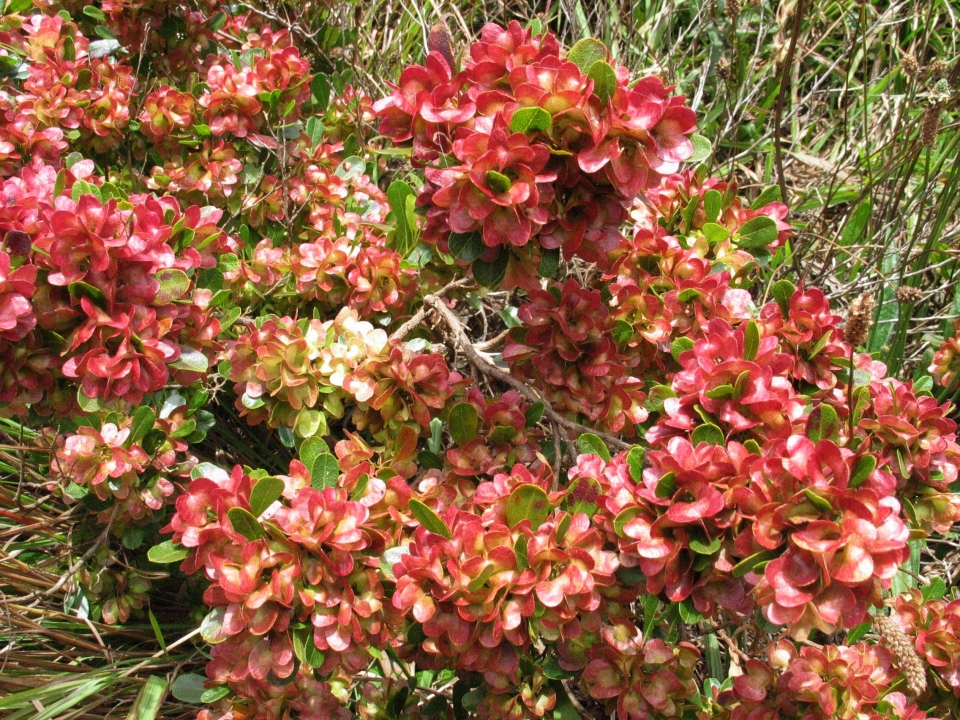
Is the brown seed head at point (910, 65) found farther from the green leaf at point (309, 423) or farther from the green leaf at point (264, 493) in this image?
the green leaf at point (264, 493)

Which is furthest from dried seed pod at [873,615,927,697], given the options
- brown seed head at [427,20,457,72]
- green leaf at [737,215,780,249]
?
brown seed head at [427,20,457,72]

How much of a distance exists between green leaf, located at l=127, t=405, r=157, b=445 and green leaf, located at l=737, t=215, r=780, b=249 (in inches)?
47.5

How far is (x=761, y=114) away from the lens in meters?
2.77

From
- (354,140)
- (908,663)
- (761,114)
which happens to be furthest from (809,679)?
(761,114)

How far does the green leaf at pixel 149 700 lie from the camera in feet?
4.77

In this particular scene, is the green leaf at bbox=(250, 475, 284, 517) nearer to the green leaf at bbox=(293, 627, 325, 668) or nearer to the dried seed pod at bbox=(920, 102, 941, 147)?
the green leaf at bbox=(293, 627, 325, 668)

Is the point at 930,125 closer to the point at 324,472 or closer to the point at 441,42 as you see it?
the point at 441,42

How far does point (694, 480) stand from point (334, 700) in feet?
2.53

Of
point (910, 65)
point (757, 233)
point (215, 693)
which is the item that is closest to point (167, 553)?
point (215, 693)

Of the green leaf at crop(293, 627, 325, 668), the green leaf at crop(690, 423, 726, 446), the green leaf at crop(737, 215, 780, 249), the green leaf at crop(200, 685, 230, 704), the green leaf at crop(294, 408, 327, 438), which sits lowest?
the green leaf at crop(200, 685, 230, 704)

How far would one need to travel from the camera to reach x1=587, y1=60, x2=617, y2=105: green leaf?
1055 mm

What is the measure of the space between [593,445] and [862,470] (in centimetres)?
47

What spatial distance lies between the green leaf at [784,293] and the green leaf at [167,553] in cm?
108

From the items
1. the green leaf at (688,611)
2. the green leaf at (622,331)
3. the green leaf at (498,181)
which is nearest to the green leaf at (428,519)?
the green leaf at (688,611)
